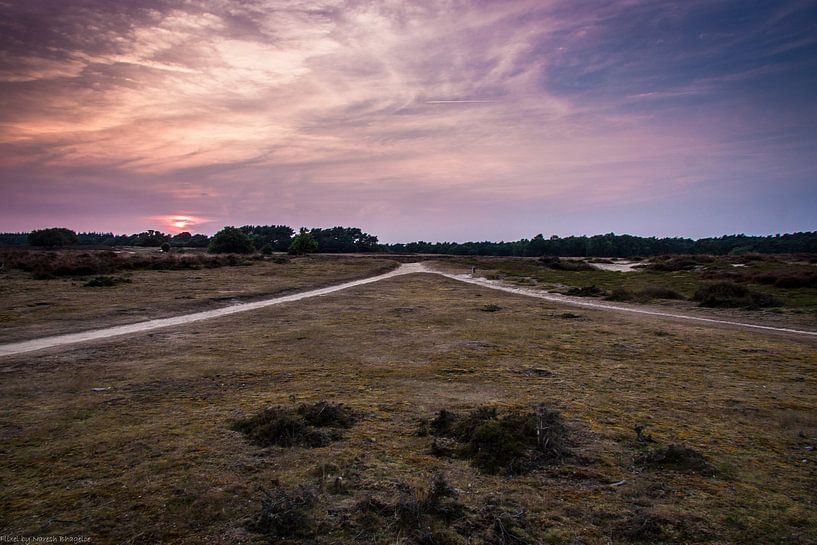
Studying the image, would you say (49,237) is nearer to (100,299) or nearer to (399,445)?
(100,299)

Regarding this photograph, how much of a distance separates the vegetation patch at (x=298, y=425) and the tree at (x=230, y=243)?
324 feet

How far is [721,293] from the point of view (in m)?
28.8

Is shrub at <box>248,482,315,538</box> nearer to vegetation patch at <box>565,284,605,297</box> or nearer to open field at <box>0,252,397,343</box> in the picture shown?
open field at <box>0,252,397,343</box>

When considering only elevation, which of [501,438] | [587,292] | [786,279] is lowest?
[587,292]

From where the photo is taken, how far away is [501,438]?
693cm

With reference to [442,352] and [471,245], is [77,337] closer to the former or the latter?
[442,352]

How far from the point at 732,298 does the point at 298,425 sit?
30.6 meters

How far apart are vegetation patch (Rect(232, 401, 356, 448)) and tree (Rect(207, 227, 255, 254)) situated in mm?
98628

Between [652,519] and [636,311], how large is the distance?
2359 cm

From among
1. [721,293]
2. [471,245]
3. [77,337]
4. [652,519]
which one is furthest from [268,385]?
[471,245]

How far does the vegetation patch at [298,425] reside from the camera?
23.8ft

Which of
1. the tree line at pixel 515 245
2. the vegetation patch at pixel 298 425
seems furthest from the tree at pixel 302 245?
the vegetation patch at pixel 298 425

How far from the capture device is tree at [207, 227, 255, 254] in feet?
329

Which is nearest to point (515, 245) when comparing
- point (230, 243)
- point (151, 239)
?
point (230, 243)
